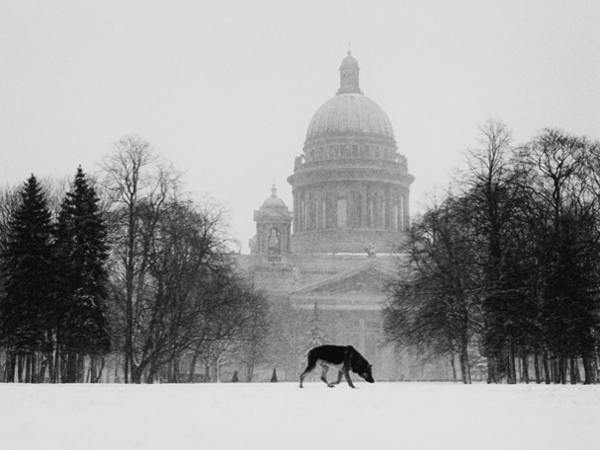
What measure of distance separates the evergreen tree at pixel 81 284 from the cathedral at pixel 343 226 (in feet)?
166

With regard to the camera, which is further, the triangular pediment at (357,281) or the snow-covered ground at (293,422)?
the triangular pediment at (357,281)

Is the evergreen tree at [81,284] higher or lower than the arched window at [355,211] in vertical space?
lower

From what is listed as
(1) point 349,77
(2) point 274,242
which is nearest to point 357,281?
(2) point 274,242

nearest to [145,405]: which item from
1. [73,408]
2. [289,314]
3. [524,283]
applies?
[73,408]

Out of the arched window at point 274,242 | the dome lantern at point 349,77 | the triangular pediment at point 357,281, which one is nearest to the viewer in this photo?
the triangular pediment at point 357,281

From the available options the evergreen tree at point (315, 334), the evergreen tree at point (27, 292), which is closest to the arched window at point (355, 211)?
the evergreen tree at point (315, 334)

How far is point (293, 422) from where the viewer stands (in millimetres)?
15008

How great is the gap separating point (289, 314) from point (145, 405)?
67106 mm

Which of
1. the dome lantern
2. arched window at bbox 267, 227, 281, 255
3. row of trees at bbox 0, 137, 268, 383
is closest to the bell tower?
arched window at bbox 267, 227, 281, 255

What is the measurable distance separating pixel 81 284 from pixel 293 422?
23411 millimetres

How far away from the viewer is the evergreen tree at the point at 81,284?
36.3 m

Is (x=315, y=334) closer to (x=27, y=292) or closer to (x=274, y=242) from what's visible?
(x=274, y=242)

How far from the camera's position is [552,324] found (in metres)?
35.3

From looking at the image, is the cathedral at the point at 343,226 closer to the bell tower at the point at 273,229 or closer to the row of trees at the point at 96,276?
the bell tower at the point at 273,229
